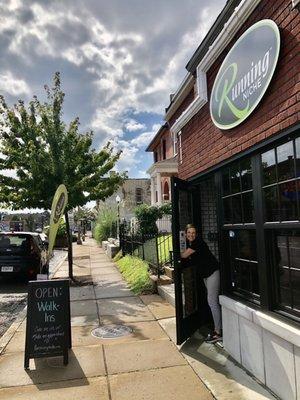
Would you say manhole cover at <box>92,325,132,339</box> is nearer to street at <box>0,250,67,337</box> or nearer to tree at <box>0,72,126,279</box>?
street at <box>0,250,67,337</box>

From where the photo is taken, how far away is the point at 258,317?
4.25 metres

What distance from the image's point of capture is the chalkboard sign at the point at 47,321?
506cm

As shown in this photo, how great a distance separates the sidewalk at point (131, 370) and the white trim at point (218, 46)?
353cm

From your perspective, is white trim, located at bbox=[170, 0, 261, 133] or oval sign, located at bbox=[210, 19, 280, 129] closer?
oval sign, located at bbox=[210, 19, 280, 129]

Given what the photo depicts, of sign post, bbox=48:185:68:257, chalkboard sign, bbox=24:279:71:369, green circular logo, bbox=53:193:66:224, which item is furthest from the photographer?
green circular logo, bbox=53:193:66:224

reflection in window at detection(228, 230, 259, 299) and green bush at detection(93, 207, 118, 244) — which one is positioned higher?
green bush at detection(93, 207, 118, 244)

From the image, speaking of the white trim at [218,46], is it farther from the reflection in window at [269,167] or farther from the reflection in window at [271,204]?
the reflection in window at [271,204]

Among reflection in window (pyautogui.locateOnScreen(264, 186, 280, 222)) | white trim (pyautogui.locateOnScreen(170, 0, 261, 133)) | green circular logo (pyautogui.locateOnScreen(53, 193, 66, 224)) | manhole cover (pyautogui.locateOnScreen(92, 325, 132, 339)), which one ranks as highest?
white trim (pyautogui.locateOnScreen(170, 0, 261, 133))

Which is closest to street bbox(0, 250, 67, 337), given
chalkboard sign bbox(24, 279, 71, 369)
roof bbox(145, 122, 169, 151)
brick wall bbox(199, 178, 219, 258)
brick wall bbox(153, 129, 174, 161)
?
chalkboard sign bbox(24, 279, 71, 369)

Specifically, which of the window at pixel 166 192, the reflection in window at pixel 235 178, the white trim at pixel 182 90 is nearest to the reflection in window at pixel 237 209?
the reflection in window at pixel 235 178

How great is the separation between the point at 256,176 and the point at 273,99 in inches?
34.3

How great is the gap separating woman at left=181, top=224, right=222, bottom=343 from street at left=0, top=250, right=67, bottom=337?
140 inches

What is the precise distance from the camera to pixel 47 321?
17.1 feet

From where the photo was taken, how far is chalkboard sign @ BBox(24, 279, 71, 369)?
5.06 metres
